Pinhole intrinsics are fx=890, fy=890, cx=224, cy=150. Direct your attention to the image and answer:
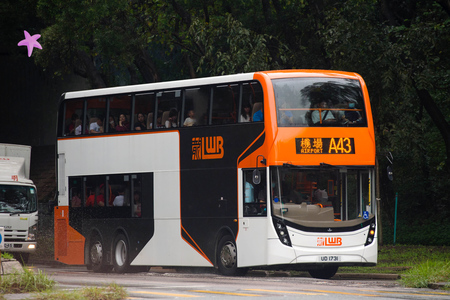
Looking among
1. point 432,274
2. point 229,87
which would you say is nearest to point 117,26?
point 229,87

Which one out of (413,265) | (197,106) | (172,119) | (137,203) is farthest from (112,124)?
(413,265)

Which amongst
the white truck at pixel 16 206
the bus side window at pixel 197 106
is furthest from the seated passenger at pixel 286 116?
the white truck at pixel 16 206

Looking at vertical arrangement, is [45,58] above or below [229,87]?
above

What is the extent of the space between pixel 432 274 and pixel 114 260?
30.2ft

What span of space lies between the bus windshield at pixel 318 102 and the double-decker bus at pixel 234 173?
0.03m

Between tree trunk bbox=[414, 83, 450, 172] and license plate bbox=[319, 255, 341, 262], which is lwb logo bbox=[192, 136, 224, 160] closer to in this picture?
license plate bbox=[319, 255, 341, 262]

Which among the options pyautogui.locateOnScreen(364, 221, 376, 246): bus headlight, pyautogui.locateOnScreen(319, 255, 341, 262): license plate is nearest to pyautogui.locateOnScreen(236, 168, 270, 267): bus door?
pyautogui.locateOnScreen(319, 255, 341, 262): license plate

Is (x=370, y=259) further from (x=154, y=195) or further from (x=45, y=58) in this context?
(x=45, y=58)

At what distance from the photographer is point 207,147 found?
1991cm

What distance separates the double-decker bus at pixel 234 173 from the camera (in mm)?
18281

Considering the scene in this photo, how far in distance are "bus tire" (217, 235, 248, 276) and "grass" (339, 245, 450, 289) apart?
3314 mm

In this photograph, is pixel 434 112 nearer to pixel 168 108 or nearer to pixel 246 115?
pixel 168 108

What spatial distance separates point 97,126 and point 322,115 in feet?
22.3

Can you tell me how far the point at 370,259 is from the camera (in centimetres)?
1870
